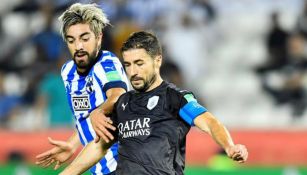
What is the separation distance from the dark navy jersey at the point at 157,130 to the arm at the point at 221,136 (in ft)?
0.19

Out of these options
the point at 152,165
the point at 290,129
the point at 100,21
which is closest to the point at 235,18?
the point at 290,129

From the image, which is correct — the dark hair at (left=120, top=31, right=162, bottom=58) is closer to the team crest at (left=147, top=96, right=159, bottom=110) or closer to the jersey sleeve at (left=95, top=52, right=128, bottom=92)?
the team crest at (left=147, top=96, right=159, bottom=110)

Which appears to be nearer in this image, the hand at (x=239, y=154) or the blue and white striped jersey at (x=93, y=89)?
the hand at (x=239, y=154)

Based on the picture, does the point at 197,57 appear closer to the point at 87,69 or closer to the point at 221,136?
the point at 87,69

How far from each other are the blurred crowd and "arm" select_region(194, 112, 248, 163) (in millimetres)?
6797

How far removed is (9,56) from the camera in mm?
13617

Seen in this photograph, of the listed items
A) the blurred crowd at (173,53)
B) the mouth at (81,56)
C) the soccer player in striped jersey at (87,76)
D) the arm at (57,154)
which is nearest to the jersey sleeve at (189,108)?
the soccer player in striped jersey at (87,76)

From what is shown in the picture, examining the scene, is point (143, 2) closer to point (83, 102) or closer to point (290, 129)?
point (290, 129)

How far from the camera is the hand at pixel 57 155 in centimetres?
612

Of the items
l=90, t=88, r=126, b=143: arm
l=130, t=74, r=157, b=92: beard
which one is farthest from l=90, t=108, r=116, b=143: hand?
l=130, t=74, r=157, b=92: beard

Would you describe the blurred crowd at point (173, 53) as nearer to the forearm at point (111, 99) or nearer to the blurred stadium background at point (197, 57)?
the blurred stadium background at point (197, 57)

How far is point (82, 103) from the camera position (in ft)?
20.4

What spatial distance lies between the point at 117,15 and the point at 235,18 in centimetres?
194

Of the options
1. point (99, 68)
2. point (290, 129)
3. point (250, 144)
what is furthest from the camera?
point (290, 129)
